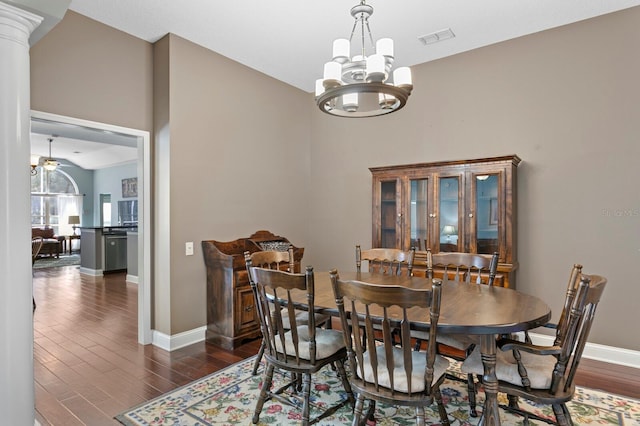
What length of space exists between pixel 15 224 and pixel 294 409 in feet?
6.33

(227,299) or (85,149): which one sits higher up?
(85,149)

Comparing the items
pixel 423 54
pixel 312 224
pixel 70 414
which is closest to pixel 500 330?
pixel 70 414

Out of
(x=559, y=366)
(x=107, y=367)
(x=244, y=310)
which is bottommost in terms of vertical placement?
(x=107, y=367)

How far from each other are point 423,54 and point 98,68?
325cm

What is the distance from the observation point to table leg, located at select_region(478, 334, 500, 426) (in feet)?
5.93

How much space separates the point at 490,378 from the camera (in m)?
1.83

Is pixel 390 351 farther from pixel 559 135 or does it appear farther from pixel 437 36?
pixel 437 36

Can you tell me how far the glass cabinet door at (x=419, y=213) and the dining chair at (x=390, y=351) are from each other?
202 cm

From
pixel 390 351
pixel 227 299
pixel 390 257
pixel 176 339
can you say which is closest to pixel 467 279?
pixel 390 257

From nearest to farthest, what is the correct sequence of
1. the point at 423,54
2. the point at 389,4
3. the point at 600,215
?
the point at 389,4, the point at 600,215, the point at 423,54

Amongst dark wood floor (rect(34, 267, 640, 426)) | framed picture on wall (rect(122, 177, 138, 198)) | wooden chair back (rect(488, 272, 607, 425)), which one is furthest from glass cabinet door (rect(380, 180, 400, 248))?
framed picture on wall (rect(122, 177, 138, 198))

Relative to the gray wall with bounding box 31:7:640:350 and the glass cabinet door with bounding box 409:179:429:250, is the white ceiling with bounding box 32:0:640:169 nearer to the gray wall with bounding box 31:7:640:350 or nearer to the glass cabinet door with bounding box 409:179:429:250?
the gray wall with bounding box 31:7:640:350

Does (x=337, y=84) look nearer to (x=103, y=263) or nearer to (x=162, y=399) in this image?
(x=162, y=399)

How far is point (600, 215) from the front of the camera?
332 cm
